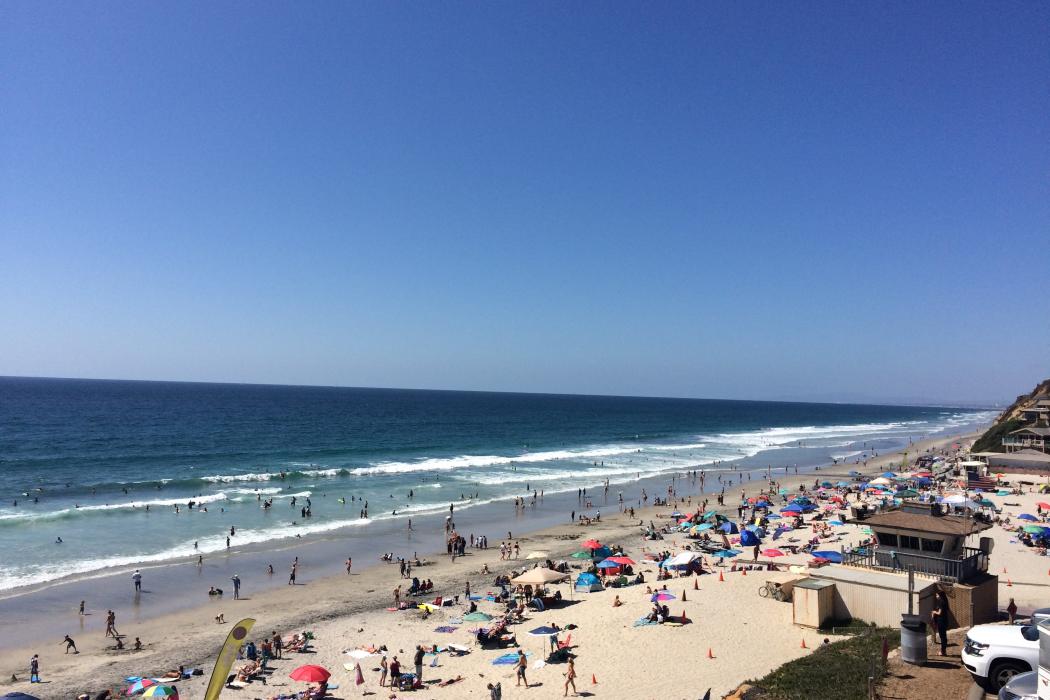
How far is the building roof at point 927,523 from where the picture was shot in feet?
53.0

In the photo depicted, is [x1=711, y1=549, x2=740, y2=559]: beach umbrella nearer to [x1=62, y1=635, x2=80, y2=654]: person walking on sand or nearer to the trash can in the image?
the trash can

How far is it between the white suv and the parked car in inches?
39.7

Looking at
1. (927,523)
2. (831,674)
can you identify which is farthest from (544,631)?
(927,523)

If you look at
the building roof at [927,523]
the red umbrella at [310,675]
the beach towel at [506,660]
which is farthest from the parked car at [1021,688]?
the red umbrella at [310,675]

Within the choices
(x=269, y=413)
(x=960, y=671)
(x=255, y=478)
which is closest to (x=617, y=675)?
(x=960, y=671)

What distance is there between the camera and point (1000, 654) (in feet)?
32.2

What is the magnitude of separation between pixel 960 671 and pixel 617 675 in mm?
7433

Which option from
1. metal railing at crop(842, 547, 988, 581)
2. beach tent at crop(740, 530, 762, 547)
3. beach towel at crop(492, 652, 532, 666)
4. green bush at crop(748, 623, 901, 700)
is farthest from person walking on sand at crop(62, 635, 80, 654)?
beach tent at crop(740, 530, 762, 547)

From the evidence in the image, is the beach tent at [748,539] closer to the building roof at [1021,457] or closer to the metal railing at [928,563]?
the metal railing at [928,563]

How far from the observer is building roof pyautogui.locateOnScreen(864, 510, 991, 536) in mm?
16156

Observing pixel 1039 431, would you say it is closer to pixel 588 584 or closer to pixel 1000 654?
pixel 588 584

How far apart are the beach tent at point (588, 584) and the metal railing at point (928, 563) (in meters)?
9.82

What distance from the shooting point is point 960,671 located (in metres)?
11.5

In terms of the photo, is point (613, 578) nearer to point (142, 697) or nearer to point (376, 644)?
point (376, 644)
